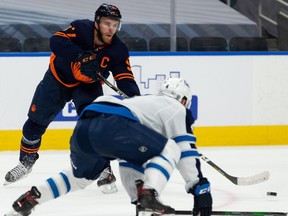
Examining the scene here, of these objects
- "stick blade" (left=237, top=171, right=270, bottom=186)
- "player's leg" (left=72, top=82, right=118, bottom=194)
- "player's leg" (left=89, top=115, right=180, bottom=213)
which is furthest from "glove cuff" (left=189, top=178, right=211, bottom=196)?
"player's leg" (left=72, top=82, right=118, bottom=194)

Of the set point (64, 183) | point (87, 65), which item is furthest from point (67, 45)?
point (64, 183)

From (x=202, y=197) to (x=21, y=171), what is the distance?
1.72m

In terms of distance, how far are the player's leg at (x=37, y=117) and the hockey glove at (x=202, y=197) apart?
1.55 m

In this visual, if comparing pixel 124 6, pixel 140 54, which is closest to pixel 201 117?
pixel 140 54

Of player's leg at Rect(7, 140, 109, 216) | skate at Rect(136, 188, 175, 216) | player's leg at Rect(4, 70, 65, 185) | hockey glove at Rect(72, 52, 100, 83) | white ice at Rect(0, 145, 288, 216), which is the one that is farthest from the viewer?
player's leg at Rect(4, 70, 65, 185)

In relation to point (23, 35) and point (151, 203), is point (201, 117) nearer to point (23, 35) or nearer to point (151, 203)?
point (23, 35)

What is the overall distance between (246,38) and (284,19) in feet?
2.46

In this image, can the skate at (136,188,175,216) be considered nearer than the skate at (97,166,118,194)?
Yes

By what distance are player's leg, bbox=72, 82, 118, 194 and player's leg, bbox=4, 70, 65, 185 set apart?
138 millimetres

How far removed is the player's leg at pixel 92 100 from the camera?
4.58 metres

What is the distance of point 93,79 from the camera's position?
442cm

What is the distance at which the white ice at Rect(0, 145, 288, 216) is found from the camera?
13.6 feet

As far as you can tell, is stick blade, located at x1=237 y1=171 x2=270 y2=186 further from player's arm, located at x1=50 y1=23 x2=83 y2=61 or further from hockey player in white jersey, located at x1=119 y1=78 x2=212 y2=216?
player's arm, located at x1=50 y1=23 x2=83 y2=61

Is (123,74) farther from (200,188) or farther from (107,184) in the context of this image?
(200,188)
